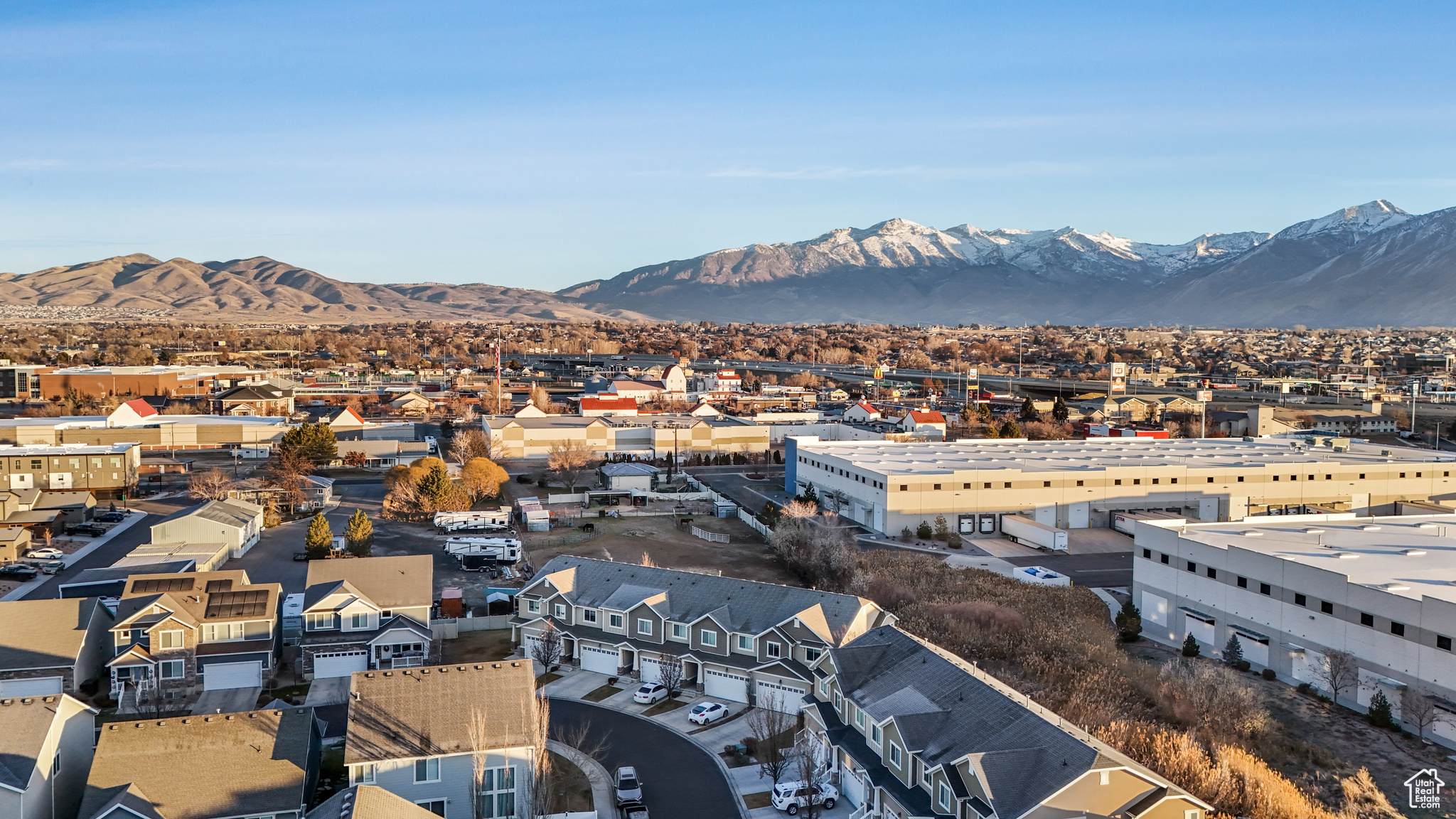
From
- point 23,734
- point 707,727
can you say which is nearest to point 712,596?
point 707,727

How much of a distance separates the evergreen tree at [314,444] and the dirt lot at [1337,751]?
41857 mm

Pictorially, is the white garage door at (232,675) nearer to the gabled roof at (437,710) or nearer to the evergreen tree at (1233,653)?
the gabled roof at (437,710)

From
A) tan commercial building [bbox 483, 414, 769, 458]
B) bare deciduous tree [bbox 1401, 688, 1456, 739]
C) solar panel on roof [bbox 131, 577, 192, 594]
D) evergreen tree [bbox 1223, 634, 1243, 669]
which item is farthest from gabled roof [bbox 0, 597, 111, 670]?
tan commercial building [bbox 483, 414, 769, 458]

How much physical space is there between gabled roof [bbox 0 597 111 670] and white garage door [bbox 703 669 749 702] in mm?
13288

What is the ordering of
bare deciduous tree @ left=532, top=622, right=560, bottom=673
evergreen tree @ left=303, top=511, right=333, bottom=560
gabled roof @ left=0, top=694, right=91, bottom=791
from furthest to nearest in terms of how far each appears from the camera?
1. evergreen tree @ left=303, top=511, right=333, bottom=560
2. bare deciduous tree @ left=532, top=622, right=560, bottom=673
3. gabled roof @ left=0, top=694, right=91, bottom=791

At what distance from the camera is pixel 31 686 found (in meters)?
20.8

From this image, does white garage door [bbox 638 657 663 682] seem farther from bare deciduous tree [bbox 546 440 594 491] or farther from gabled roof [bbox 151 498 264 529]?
bare deciduous tree [bbox 546 440 594 491]

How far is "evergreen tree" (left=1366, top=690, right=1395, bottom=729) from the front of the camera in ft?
66.5

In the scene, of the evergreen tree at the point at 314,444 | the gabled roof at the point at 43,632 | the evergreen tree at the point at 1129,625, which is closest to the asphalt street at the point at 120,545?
the gabled roof at the point at 43,632

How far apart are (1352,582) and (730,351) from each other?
143 meters

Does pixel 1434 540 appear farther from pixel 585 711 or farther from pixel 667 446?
pixel 667 446

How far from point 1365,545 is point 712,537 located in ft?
67.9

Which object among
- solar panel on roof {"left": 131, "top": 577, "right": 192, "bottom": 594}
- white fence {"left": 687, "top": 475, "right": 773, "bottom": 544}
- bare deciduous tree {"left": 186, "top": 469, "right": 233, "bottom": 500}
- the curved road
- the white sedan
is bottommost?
the curved road

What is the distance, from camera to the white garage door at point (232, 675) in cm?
2241
